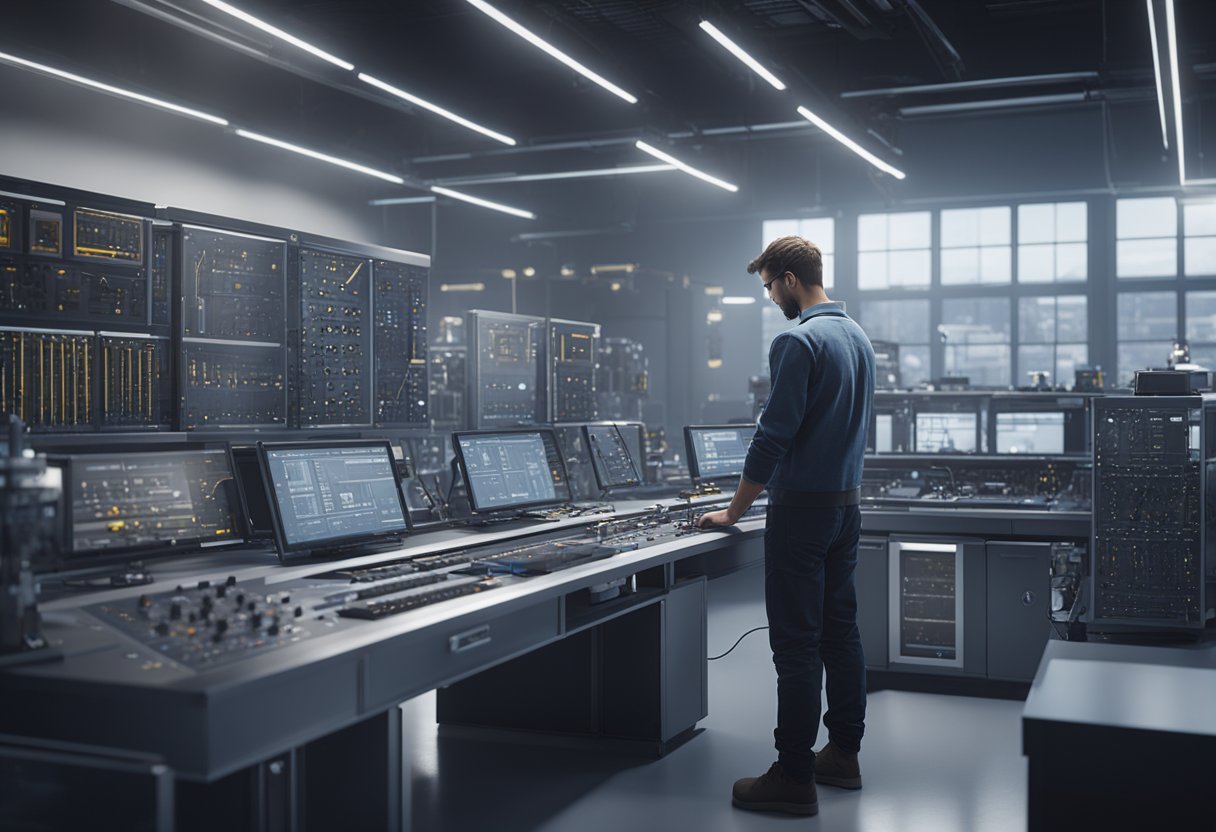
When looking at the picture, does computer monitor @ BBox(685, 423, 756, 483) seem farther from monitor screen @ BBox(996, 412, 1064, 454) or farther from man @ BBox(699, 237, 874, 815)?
monitor screen @ BBox(996, 412, 1064, 454)

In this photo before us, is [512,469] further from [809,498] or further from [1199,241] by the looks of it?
[1199,241]

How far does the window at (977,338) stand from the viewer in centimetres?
1227

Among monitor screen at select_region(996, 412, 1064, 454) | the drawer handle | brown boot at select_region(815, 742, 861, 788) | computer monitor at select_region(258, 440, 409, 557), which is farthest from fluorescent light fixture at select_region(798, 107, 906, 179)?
the drawer handle

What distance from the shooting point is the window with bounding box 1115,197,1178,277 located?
11.5m

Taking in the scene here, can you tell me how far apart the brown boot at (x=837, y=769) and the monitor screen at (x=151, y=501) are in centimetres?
190

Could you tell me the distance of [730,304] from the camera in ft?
43.4

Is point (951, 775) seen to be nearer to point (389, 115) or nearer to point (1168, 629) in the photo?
point (1168, 629)

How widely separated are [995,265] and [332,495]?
10834 millimetres

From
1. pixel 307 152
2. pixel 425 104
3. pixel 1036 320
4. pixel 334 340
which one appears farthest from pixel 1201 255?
pixel 334 340

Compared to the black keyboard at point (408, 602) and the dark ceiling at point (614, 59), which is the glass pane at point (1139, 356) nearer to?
the dark ceiling at point (614, 59)

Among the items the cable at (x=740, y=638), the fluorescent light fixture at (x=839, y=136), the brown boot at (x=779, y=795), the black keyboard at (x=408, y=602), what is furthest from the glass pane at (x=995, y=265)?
the black keyboard at (x=408, y=602)

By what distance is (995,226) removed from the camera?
1214cm

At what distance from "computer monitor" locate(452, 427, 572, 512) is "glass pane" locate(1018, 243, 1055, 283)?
371 inches

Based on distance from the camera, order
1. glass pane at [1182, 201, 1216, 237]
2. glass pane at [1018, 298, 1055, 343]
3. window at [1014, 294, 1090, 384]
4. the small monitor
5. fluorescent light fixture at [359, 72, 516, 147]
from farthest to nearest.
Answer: glass pane at [1018, 298, 1055, 343] → window at [1014, 294, 1090, 384] → glass pane at [1182, 201, 1216, 237] → fluorescent light fixture at [359, 72, 516, 147] → the small monitor
